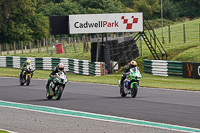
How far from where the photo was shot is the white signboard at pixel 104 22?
108ft

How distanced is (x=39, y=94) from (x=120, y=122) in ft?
26.7

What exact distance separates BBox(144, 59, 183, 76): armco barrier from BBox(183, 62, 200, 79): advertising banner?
0.47m

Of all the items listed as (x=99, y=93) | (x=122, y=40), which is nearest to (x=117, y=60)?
(x=122, y=40)

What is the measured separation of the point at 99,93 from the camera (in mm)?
19547

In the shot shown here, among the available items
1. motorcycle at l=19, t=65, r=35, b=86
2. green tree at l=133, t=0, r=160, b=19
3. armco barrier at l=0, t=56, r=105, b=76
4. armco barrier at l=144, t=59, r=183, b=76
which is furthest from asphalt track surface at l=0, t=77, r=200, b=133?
green tree at l=133, t=0, r=160, b=19

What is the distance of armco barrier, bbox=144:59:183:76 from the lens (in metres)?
29.8

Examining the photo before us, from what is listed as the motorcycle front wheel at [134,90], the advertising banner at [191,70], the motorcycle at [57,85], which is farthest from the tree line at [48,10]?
the motorcycle front wheel at [134,90]

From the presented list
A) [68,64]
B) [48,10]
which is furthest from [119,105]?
[48,10]

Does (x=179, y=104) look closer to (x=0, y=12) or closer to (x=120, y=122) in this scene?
(x=120, y=122)

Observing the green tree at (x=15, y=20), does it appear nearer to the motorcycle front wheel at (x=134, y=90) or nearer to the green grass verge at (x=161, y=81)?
the green grass verge at (x=161, y=81)

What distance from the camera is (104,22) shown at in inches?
1307

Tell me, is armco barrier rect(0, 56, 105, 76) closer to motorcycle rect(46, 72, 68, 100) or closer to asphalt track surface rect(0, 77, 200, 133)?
asphalt track surface rect(0, 77, 200, 133)

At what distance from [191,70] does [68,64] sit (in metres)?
12.3

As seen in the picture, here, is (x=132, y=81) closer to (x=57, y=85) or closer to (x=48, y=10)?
(x=57, y=85)
